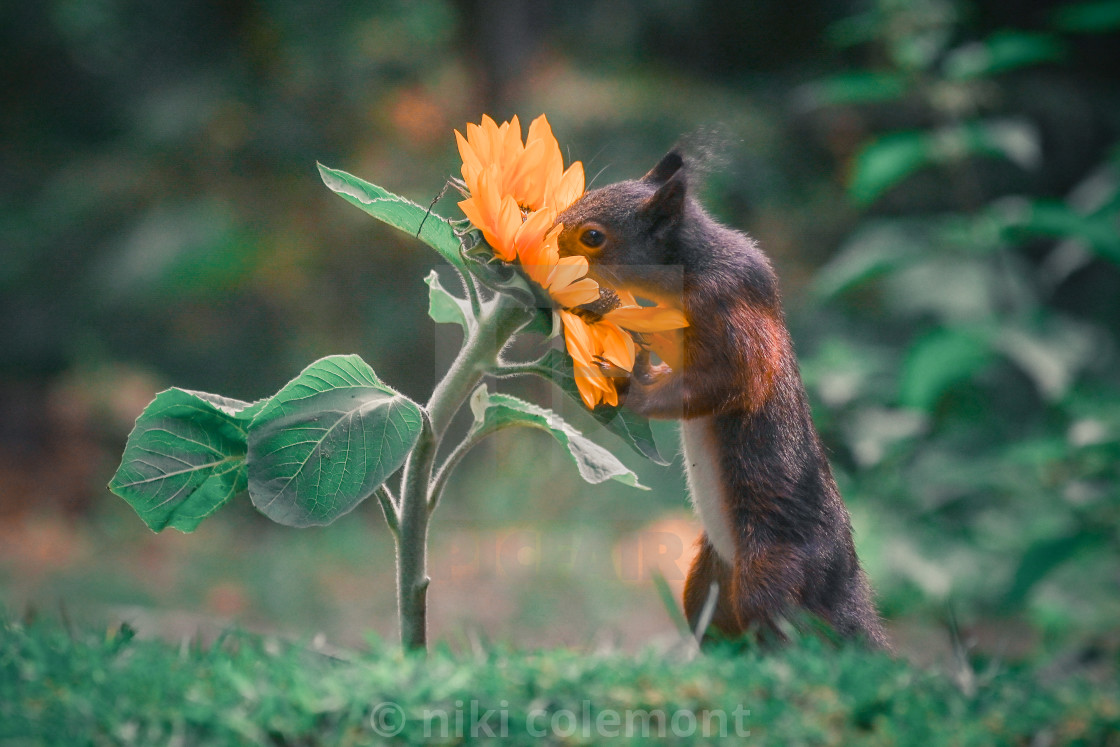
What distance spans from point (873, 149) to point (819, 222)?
4.99 feet

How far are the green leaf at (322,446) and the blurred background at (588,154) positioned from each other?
1590 mm

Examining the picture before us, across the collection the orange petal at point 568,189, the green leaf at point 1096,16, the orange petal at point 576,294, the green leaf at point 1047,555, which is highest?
the orange petal at point 568,189

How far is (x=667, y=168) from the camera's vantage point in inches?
49.5

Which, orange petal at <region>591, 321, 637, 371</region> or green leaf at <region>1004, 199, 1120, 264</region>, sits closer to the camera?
orange petal at <region>591, 321, 637, 371</region>

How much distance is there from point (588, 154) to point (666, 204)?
6.18ft

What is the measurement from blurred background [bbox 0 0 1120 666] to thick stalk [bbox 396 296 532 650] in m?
1.46

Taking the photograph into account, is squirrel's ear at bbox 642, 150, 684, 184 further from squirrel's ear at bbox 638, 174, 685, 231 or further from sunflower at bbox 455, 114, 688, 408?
sunflower at bbox 455, 114, 688, 408

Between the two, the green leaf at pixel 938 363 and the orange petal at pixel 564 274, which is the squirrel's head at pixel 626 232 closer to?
the orange petal at pixel 564 274

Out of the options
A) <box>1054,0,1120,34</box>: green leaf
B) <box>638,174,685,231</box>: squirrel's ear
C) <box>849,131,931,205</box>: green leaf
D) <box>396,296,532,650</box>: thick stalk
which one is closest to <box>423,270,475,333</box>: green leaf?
<box>396,296,532,650</box>: thick stalk

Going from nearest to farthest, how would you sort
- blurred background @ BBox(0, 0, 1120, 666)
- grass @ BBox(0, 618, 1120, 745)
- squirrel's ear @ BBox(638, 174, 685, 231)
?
grass @ BBox(0, 618, 1120, 745) < squirrel's ear @ BBox(638, 174, 685, 231) < blurred background @ BBox(0, 0, 1120, 666)

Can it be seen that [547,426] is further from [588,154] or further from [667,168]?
[588,154]

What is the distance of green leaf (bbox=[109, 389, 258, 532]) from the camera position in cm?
103

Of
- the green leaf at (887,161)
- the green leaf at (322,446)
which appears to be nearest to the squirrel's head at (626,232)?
the green leaf at (322,446)

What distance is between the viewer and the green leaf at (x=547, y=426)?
1.03 m
